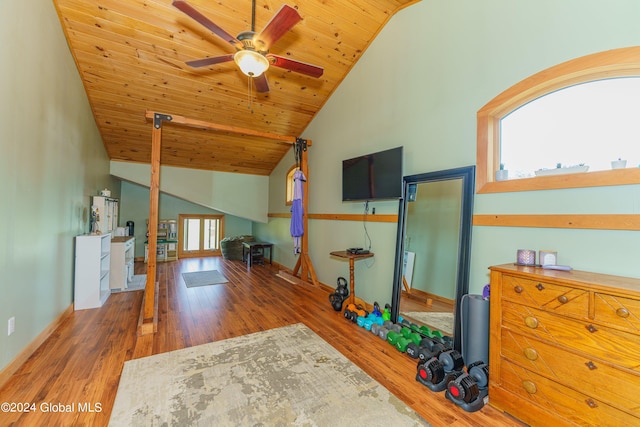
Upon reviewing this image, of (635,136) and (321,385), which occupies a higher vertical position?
(635,136)

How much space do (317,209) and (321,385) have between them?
11.1ft

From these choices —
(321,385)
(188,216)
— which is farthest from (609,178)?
(188,216)

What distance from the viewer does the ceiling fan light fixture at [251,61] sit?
7.00 ft

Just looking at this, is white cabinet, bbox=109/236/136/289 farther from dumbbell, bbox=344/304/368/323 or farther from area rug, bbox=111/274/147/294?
dumbbell, bbox=344/304/368/323

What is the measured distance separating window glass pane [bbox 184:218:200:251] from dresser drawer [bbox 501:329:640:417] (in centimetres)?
871

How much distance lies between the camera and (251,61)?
218cm

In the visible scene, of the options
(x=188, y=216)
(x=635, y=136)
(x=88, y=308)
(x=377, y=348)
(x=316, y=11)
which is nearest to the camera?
(x=635, y=136)

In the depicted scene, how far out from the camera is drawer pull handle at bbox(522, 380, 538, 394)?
1.67m

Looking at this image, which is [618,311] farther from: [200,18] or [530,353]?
[200,18]

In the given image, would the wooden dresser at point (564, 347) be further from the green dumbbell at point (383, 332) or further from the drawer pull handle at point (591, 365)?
the green dumbbell at point (383, 332)

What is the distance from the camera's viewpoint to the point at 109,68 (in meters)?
3.69

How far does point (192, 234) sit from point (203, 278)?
3595mm

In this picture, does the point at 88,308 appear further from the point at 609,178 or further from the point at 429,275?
the point at 609,178

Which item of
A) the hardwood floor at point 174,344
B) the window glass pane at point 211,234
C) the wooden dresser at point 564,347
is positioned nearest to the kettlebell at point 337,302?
the hardwood floor at point 174,344
